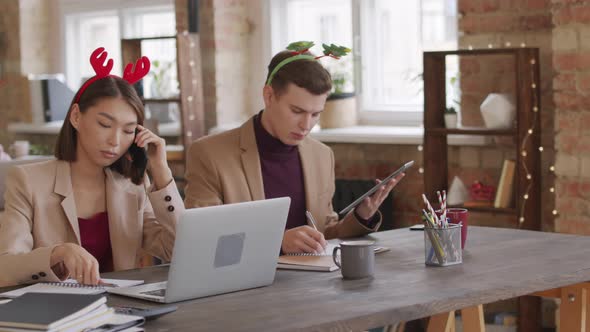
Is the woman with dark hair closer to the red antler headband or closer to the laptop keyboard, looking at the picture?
the red antler headband

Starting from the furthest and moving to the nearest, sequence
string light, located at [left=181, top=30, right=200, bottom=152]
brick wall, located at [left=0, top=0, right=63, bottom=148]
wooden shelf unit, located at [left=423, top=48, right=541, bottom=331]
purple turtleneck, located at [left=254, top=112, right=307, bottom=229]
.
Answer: brick wall, located at [left=0, top=0, right=63, bottom=148] → string light, located at [left=181, top=30, right=200, bottom=152] → wooden shelf unit, located at [left=423, top=48, right=541, bottom=331] → purple turtleneck, located at [left=254, top=112, right=307, bottom=229]

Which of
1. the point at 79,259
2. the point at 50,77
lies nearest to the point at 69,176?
the point at 79,259

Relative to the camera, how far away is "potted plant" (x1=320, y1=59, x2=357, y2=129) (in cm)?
547

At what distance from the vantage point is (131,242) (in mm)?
2879

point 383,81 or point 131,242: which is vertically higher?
point 383,81

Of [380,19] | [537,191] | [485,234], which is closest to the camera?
[485,234]

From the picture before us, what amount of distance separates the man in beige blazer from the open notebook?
0.33 m

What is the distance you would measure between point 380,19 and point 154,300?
11.8 feet

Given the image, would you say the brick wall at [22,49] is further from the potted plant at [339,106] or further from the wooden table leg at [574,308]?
the wooden table leg at [574,308]

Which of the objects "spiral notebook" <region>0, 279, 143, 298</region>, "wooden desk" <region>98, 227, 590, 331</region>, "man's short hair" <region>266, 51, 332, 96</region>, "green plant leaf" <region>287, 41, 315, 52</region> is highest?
"green plant leaf" <region>287, 41, 315, 52</region>

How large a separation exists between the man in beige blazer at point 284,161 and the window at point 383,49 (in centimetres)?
213

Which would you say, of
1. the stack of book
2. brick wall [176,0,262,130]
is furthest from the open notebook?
brick wall [176,0,262,130]

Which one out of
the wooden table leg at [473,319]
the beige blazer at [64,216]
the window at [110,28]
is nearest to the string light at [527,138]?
the wooden table leg at [473,319]

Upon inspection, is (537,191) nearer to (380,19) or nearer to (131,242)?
(380,19)
